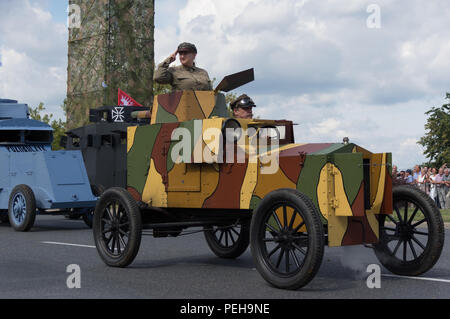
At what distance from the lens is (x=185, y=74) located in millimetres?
9148

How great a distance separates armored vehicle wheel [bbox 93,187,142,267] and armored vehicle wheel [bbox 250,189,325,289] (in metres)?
1.77

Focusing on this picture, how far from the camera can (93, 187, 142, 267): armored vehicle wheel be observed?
8344mm

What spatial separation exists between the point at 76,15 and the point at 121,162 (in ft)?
46.1

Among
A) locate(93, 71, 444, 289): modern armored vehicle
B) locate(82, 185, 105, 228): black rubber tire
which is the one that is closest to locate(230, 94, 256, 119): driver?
locate(93, 71, 444, 289): modern armored vehicle

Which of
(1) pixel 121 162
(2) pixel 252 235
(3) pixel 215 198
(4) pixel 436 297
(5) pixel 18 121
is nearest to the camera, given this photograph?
(4) pixel 436 297
